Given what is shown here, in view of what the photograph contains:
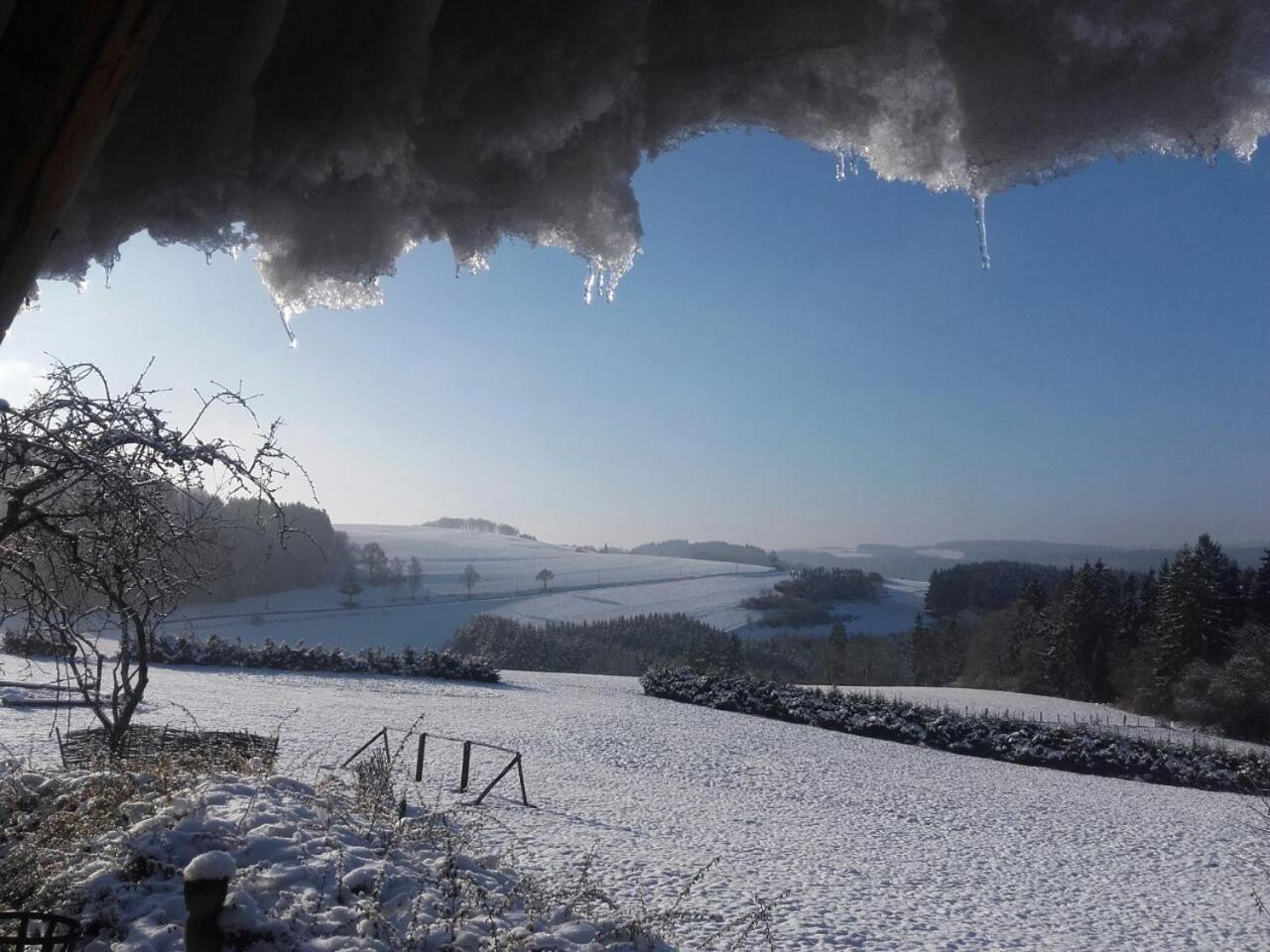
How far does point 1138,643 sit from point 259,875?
40.2 meters

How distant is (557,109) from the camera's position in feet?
4.09

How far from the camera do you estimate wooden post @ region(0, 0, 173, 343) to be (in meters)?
0.69

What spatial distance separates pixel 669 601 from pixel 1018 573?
3103 centimetres

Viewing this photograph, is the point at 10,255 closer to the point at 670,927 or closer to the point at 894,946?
the point at 670,927

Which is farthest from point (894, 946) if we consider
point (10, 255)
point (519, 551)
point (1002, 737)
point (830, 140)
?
point (519, 551)

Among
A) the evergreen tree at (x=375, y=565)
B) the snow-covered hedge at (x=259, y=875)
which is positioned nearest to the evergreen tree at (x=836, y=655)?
the evergreen tree at (x=375, y=565)

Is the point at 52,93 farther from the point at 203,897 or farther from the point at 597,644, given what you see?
the point at 597,644

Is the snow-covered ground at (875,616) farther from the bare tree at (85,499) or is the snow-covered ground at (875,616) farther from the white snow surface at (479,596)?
the bare tree at (85,499)

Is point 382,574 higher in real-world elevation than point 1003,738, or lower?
higher

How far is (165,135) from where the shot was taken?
1.34 metres

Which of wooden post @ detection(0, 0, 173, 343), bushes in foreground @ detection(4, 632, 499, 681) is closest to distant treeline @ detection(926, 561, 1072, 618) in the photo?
→ bushes in foreground @ detection(4, 632, 499, 681)

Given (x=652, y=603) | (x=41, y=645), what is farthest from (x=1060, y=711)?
(x=652, y=603)

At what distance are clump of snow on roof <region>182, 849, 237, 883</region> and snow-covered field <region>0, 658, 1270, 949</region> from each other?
181 inches

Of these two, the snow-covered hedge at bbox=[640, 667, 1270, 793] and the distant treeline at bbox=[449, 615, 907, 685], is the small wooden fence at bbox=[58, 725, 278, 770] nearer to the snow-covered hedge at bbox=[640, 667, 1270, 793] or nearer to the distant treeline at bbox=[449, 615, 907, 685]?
the snow-covered hedge at bbox=[640, 667, 1270, 793]
